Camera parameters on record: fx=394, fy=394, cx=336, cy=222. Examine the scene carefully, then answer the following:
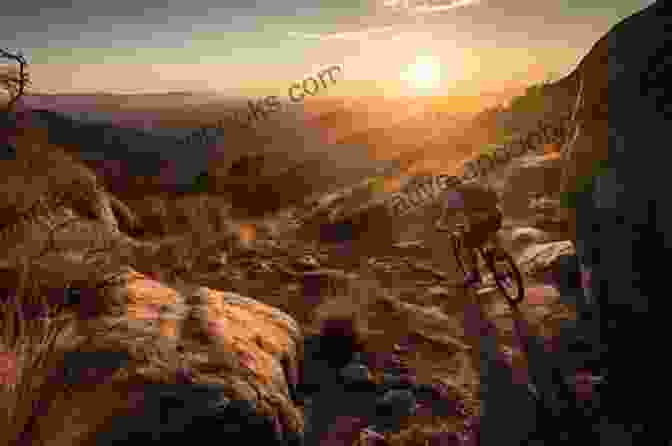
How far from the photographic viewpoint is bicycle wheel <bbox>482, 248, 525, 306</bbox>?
6027 millimetres

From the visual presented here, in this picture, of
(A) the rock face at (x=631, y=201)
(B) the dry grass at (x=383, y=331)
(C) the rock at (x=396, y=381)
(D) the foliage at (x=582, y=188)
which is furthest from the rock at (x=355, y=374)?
(D) the foliage at (x=582, y=188)

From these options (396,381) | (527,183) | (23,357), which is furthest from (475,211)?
(527,183)

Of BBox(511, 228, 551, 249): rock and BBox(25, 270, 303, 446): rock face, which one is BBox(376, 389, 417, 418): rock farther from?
BBox(511, 228, 551, 249): rock

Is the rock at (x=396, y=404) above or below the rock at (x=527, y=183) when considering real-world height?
below

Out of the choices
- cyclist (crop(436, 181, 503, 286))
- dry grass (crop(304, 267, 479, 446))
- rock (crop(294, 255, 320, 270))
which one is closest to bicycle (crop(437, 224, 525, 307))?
cyclist (crop(436, 181, 503, 286))

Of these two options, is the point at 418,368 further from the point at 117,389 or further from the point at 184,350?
the point at 117,389

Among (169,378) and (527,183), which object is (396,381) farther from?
(527,183)

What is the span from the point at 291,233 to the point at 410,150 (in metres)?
19.0

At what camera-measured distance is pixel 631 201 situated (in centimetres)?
388

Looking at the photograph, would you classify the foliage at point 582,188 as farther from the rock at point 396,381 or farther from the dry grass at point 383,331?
the rock at point 396,381

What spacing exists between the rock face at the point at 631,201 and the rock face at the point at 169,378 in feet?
10.7

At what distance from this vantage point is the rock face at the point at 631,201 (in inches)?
145

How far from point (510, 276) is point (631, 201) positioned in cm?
280

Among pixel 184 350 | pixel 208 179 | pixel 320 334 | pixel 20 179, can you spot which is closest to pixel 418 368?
pixel 320 334
